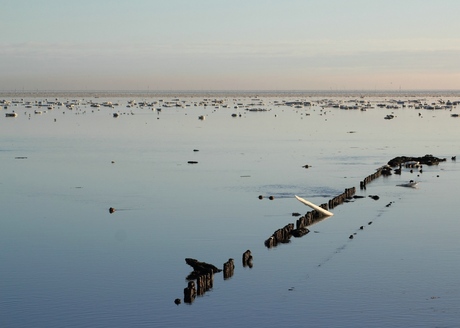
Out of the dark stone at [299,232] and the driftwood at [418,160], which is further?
the driftwood at [418,160]

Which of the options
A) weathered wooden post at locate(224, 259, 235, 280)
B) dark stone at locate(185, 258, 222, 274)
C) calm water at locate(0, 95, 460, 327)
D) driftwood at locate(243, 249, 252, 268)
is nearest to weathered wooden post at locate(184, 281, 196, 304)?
calm water at locate(0, 95, 460, 327)

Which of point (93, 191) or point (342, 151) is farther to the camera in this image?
point (342, 151)

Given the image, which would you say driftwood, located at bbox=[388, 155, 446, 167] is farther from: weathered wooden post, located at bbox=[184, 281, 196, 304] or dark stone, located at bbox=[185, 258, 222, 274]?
weathered wooden post, located at bbox=[184, 281, 196, 304]

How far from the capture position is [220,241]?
40562 millimetres

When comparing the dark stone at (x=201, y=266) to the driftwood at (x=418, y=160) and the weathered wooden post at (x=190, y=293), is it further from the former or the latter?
the driftwood at (x=418, y=160)

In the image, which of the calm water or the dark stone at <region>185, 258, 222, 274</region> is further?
the dark stone at <region>185, 258, 222, 274</region>

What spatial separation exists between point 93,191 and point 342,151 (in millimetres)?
37959

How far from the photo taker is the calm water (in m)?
29.6

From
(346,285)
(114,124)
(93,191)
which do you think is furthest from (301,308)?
(114,124)

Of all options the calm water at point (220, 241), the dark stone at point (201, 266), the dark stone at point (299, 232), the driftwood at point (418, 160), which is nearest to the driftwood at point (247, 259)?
the calm water at point (220, 241)

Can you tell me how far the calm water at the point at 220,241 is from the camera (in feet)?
97.0

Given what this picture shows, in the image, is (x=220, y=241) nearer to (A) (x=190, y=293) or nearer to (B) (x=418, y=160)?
(A) (x=190, y=293)

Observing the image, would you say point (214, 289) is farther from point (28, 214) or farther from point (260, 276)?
point (28, 214)

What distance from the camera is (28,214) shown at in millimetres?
48219
